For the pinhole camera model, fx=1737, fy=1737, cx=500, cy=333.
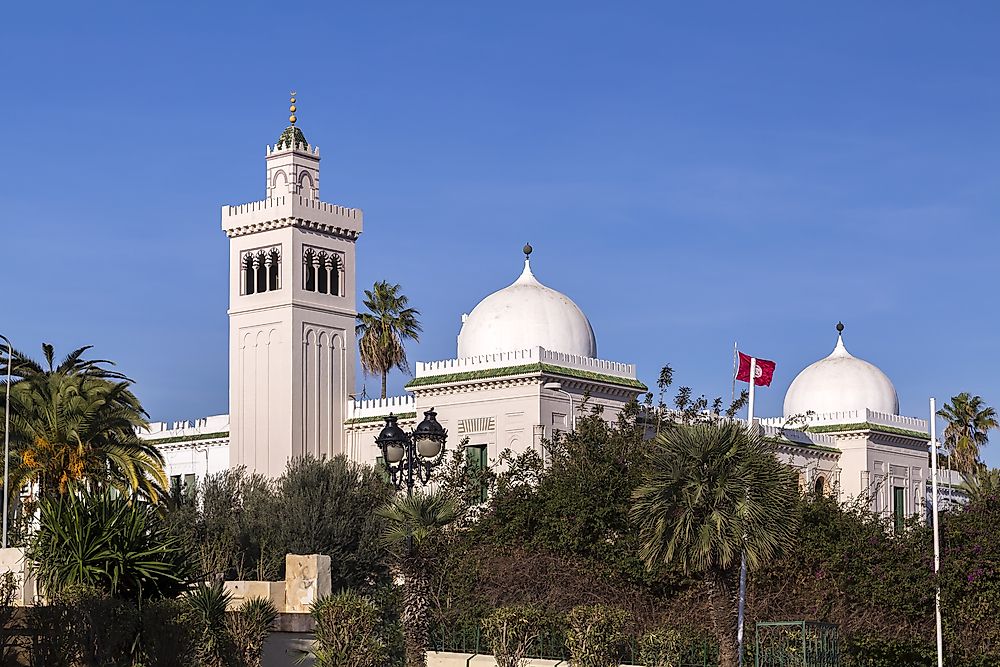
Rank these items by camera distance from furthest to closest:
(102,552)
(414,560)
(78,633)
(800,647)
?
(800,647) → (414,560) → (102,552) → (78,633)

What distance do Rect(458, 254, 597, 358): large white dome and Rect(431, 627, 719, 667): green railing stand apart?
2198cm

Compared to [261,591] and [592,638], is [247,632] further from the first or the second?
[592,638]

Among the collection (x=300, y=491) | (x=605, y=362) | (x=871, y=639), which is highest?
(x=605, y=362)

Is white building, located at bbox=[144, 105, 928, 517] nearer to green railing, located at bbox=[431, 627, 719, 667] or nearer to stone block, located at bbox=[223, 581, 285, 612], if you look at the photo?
green railing, located at bbox=[431, 627, 719, 667]

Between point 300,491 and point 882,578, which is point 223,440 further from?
point 882,578

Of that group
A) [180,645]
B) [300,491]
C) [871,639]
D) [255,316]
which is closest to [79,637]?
[180,645]

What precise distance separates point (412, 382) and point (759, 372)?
1043 cm

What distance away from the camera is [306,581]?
24000 millimetres

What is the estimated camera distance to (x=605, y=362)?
50.6 metres

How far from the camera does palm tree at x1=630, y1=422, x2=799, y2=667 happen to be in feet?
83.7

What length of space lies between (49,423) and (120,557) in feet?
55.4

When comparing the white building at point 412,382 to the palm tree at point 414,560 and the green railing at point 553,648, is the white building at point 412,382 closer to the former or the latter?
the green railing at point 553,648

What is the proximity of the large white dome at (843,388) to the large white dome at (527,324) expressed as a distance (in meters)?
11.7

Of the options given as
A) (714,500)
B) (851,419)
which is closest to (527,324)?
(851,419)
